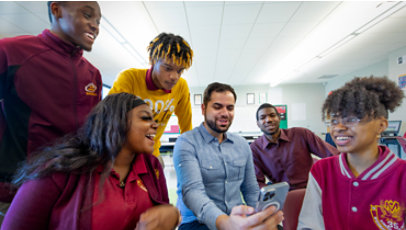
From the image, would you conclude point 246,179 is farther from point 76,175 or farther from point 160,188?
point 76,175

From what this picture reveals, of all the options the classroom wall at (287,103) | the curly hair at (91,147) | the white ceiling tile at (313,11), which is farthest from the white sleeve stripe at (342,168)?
the classroom wall at (287,103)

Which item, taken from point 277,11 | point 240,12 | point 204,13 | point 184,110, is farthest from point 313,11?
point 184,110

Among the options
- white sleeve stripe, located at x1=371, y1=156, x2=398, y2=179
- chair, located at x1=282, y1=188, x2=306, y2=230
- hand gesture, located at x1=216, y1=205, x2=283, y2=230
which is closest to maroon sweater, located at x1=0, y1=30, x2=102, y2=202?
hand gesture, located at x1=216, y1=205, x2=283, y2=230

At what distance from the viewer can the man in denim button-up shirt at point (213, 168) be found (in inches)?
→ 44.4

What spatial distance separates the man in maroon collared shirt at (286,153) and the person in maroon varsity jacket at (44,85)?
1658mm

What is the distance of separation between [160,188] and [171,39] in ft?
3.48

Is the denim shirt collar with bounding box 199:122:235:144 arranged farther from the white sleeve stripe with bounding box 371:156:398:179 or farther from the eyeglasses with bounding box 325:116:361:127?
the white sleeve stripe with bounding box 371:156:398:179

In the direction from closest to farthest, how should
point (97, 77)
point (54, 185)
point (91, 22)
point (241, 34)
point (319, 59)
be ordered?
1. point (54, 185)
2. point (91, 22)
3. point (97, 77)
4. point (241, 34)
5. point (319, 59)

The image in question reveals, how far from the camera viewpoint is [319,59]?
5582mm

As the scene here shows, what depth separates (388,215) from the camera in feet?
2.80

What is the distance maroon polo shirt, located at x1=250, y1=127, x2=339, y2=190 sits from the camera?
6.43 feet

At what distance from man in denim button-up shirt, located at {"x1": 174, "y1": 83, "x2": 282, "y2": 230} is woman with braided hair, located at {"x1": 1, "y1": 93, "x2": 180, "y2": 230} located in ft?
0.58

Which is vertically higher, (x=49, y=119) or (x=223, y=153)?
(x=49, y=119)

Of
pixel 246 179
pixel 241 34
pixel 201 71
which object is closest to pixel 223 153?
pixel 246 179
